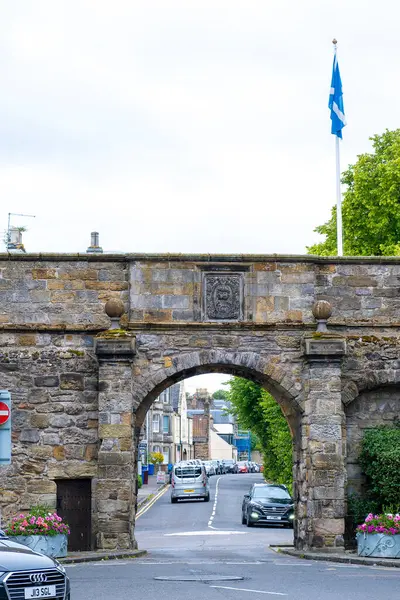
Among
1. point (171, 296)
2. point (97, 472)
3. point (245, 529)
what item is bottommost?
point (245, 529)

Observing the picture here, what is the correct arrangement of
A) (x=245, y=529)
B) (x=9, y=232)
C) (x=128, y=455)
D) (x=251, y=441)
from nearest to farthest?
(x=128, y=455), (x=245, y=529), (x=9, y=232), (x=251, y=441)

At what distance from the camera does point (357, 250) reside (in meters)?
42.1

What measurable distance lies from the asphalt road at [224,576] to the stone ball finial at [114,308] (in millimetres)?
4601

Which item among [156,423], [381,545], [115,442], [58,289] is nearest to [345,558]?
[381,545]

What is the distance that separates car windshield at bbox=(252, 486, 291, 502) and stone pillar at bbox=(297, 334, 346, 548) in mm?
12822

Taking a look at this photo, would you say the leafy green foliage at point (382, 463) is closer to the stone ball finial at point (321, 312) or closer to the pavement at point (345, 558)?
the pavement at point (345, 558)

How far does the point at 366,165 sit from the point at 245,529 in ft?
50.2

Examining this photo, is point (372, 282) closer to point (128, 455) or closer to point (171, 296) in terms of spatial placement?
point (171, 296)

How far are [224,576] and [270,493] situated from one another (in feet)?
62.8

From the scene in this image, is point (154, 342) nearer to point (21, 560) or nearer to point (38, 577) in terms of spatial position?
point (21, 560)

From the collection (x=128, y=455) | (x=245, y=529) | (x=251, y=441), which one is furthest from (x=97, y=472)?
(x=251, y=441)

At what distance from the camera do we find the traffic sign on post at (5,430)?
Answer: 47.7ft

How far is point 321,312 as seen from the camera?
860 inches

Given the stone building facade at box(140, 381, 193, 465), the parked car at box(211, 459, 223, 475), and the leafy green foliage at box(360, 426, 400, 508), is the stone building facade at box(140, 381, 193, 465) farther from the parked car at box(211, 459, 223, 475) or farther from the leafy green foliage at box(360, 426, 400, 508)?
the leafy green foliage at box(360, 426, 400, 508)
